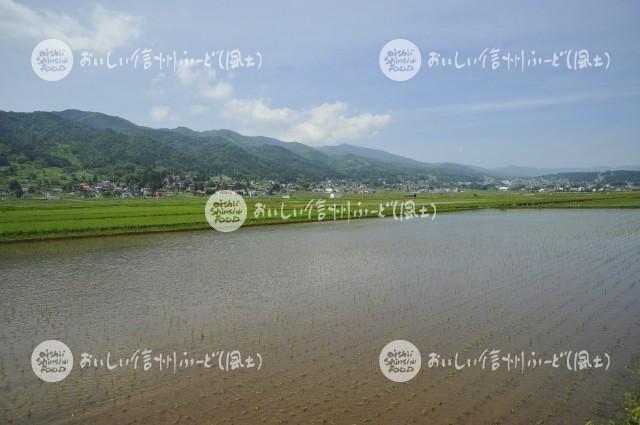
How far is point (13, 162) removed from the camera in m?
103

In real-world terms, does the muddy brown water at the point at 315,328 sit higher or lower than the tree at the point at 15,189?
lower

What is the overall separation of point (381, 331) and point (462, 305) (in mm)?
3562

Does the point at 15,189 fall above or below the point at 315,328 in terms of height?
above

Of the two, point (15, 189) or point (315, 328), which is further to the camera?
point (15, 189)

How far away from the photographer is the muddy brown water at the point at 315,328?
287 inches

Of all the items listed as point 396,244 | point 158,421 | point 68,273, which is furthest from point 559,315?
point 68,273

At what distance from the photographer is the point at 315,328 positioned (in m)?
11.1

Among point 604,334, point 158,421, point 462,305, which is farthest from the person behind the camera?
point 462,305

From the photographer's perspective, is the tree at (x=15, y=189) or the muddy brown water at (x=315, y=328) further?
the tree at (x=15, y=189)

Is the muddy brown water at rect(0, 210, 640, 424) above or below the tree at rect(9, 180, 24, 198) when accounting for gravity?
below

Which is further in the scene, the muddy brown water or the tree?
the tree

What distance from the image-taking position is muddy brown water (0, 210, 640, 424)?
7.30m

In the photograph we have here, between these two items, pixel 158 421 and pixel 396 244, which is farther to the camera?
pixel 396 244

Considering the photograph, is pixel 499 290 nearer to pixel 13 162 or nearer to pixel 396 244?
pixel 396 244
